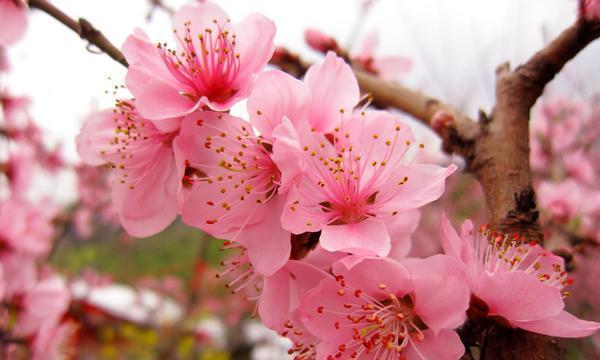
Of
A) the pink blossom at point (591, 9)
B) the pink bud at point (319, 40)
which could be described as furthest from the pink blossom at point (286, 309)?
the pink bud at point (319, 40)

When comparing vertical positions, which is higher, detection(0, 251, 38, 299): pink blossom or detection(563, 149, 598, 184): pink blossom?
detection(563, 149, 598, 184): pink blossom

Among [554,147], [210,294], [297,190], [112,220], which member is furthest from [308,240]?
[210,294]

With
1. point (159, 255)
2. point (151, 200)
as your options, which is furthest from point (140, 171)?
point (159, 255)

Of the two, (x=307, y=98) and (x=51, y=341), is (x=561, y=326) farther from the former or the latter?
(x=51, y=341)

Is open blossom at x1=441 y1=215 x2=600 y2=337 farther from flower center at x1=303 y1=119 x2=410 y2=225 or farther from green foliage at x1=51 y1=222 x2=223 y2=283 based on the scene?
green foliage at x1=51 y1=222 x2=223 y2=283

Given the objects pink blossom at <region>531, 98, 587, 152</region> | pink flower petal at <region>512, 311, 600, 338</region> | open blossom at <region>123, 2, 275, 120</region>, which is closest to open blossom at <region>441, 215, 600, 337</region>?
pink flower petal at <region>512, 311, 600, 338</region>
